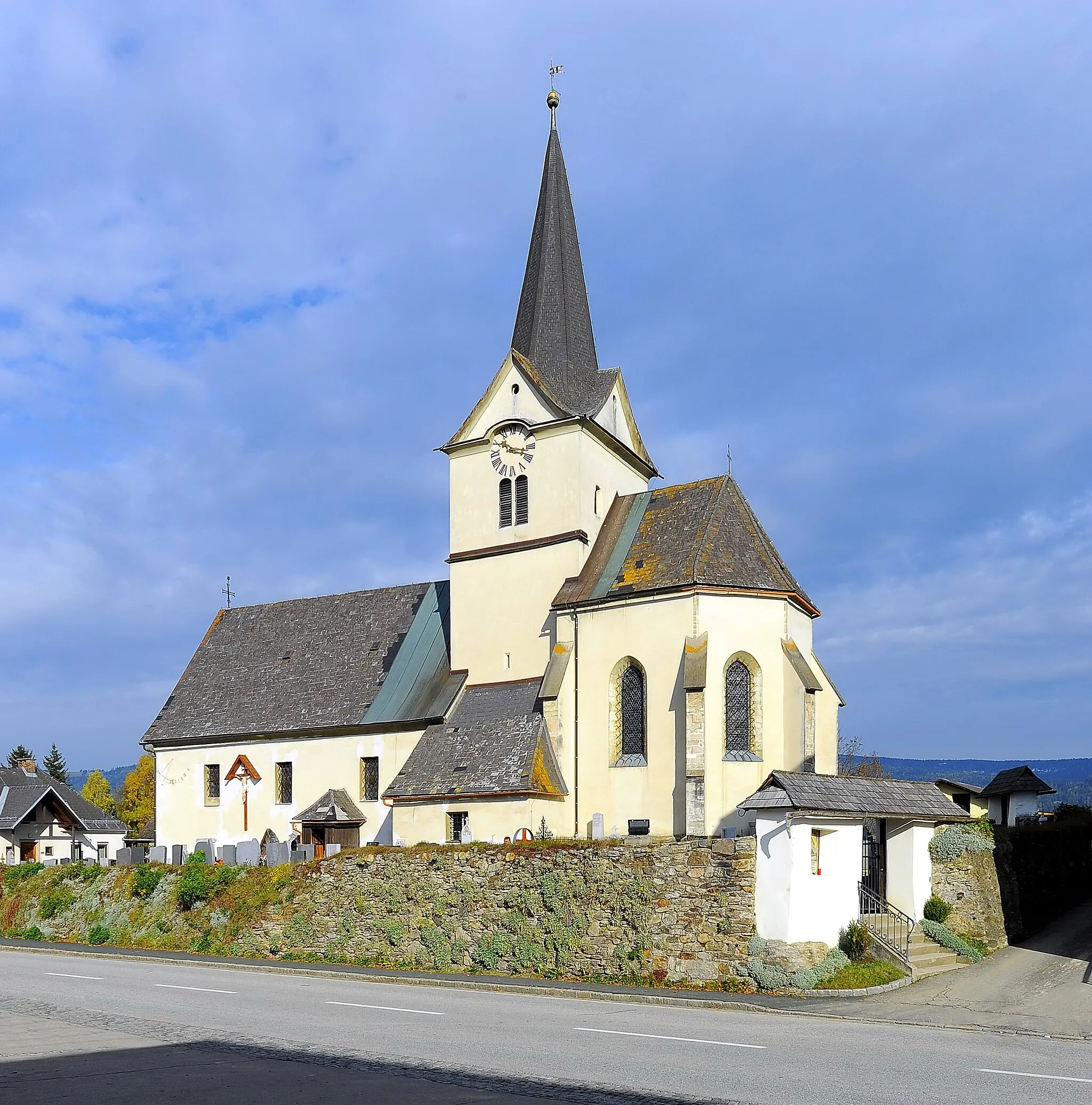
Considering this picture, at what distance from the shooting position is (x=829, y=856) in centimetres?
2291

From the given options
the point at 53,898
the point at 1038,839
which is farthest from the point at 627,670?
the point at 53,898

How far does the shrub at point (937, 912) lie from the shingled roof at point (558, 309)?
1886 centimetres

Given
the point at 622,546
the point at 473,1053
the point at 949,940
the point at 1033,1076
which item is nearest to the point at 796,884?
the point at 949,940

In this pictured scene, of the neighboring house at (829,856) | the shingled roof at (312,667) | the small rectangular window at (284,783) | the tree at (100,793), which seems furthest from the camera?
the tree at (100,793)

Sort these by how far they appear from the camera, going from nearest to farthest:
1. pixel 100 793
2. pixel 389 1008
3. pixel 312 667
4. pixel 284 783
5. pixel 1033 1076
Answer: pixel 1033 1076, pixel 389 1008, pixel 284 783, pixel 312 667, pixel 100 793

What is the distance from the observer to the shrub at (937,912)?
1014 inches

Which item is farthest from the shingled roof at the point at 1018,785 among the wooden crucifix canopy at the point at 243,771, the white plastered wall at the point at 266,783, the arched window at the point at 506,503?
the wooden crucifix canopy at the point at 243,771

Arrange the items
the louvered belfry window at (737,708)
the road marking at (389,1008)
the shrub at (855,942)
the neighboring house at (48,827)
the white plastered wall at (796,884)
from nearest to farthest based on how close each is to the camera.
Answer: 1. the road marking at (389,1008)
2. the white plastered wall at (796,884)
3. the shrub at (855,942)
4. the louvered belfry window at (737,708)
5. the neighboring house at (48,827)

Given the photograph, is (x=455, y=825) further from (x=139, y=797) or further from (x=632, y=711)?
(x=139, y=797)

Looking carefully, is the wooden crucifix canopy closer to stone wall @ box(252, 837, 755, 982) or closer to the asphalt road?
stone wall @ box(252, 837, 755, 982)

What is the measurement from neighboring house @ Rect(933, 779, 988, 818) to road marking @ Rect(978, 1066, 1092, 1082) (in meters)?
22.7

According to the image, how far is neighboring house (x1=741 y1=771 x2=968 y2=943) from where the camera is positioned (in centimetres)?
2200

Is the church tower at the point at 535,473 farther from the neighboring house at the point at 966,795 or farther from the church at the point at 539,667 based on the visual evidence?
the neighboring house at the point at 966,795

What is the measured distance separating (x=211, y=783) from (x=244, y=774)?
7.21ft
